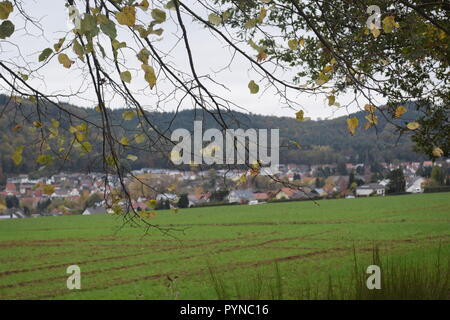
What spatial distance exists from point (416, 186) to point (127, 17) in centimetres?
6457

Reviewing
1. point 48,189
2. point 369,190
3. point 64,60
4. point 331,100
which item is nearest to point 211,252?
point 48,189

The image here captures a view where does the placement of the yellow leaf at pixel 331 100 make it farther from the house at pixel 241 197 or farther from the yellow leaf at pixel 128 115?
the house at pixel 241 197

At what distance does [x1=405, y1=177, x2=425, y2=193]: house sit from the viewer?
2418 inches

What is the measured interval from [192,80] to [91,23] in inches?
49.9

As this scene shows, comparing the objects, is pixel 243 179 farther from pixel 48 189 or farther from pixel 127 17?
pixel 127 17

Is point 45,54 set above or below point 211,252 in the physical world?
above

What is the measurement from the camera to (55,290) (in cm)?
1666

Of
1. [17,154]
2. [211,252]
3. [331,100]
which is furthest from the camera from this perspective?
[211,252]

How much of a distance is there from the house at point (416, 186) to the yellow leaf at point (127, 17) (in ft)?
205

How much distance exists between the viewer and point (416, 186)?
63094mm

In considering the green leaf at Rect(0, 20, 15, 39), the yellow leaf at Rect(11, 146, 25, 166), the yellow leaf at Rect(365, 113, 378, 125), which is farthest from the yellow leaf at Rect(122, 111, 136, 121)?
the yellow leaf at Rect(365, 113, 378, 125)

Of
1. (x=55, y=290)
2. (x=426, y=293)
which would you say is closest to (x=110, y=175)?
(x=426, y=293)

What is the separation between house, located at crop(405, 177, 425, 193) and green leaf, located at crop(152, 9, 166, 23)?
62.2m

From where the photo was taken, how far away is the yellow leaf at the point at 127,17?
263 cm
